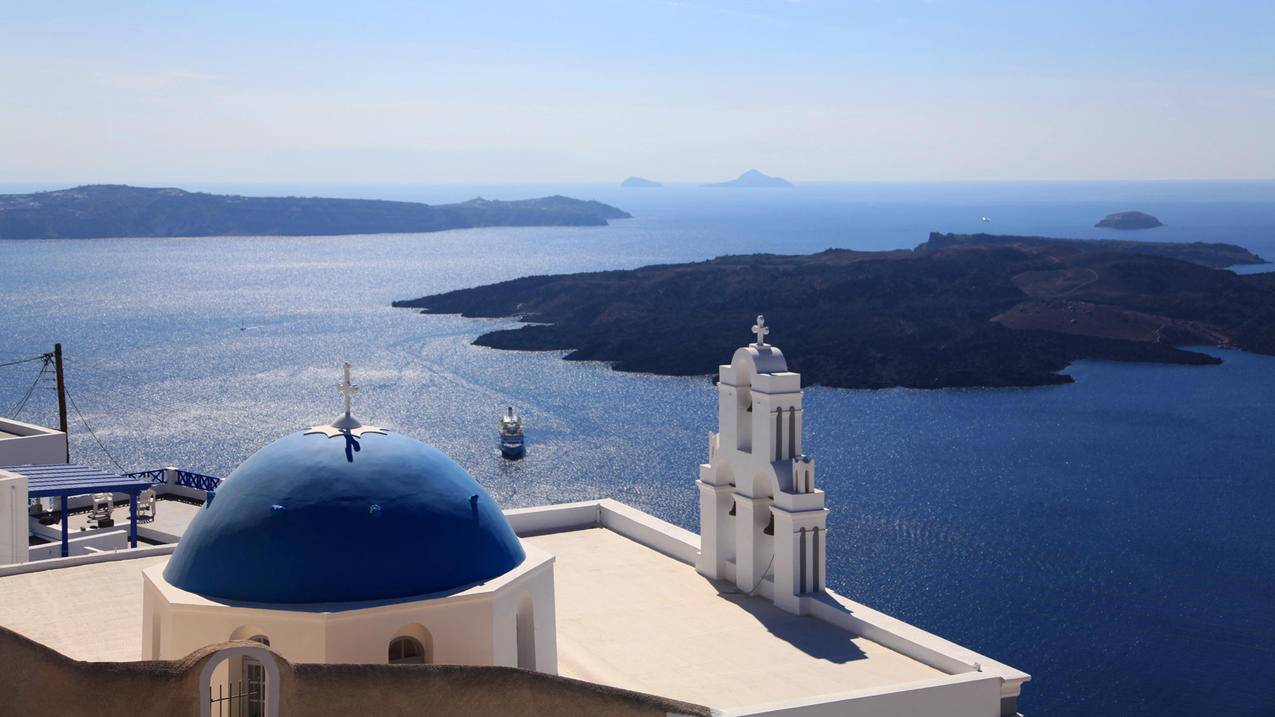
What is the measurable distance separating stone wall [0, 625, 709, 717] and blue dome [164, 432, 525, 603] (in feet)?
3.78

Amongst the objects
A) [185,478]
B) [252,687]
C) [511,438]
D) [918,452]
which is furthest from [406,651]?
[918,452]

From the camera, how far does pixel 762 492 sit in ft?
55.1

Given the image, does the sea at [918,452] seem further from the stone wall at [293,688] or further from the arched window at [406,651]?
the stone wall at [293,688]

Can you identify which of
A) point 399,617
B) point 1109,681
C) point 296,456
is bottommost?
point 1109,681

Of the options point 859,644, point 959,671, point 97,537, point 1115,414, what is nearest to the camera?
point 959,671

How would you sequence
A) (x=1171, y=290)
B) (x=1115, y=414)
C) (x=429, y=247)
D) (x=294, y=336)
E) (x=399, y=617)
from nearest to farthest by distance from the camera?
(x=399, y=617)
(x=1115, y=414)
(x=294, y=336)
(x=1171, y=290)
(x=429, y=247)

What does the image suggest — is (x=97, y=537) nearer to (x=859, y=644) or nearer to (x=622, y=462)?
(x=859, y=644)

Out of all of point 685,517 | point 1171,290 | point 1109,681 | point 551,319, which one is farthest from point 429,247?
point 1109,681

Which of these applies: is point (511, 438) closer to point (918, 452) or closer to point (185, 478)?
point (918, 452)

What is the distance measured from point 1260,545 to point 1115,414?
72.8 feet

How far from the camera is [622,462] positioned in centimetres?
5566

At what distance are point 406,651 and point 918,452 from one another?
1887 inches

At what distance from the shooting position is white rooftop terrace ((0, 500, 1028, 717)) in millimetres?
13352

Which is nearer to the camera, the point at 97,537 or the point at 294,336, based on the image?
the point at 97,537
